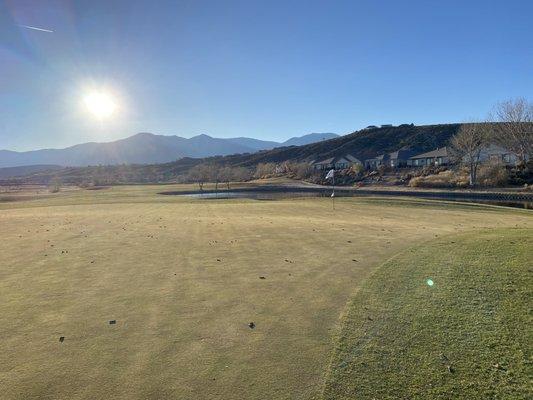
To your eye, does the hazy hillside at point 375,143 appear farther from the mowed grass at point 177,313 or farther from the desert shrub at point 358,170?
the mowed grass at point 177,313

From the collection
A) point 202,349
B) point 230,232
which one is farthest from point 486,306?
point 230,232

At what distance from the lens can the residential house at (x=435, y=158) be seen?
335 feet

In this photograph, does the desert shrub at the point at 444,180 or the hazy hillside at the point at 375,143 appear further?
the hazy hillside at the point at 375,143

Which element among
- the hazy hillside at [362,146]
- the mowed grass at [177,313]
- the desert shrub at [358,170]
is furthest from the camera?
the hazy hillside at [362,146]

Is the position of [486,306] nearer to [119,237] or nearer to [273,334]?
[273,334]

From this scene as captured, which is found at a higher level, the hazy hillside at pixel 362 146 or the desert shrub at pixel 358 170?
the hazy hillside at pixel 362 146

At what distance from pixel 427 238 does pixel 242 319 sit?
10364 mm

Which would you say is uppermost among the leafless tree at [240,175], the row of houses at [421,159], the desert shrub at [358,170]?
the row of houses at [421,159]

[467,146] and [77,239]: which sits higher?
[467,146]

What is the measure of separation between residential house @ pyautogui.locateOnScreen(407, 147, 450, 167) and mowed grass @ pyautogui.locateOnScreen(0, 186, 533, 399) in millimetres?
93950

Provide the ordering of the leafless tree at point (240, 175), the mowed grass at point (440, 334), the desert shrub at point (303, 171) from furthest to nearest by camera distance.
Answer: the leafless tree at point (240, 175)
the desert shrub at point (303, 171)
the mowed grass at point (440, 334)

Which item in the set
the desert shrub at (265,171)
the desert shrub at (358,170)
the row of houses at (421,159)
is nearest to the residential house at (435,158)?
the row of houses at (421,159)

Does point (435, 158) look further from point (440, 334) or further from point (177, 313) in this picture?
point (177, 313)

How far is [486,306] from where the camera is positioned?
7.69 meters
